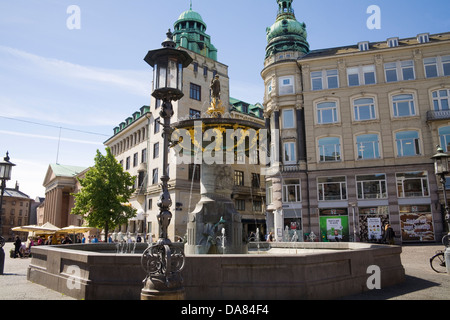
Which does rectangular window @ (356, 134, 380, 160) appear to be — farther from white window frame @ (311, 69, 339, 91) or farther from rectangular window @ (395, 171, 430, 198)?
white window frame @ (311, 69, 339, 91)

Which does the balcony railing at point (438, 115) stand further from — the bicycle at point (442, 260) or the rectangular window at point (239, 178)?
the rectangular window at point (239, 178)

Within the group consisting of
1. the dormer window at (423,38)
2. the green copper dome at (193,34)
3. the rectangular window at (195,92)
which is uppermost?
the green copper dome at (193,34)

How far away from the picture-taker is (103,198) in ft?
113

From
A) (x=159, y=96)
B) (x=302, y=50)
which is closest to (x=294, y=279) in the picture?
(x=159, y=96)

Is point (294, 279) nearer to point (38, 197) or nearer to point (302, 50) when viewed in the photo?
point (302, 50)

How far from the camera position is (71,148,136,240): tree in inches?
1346

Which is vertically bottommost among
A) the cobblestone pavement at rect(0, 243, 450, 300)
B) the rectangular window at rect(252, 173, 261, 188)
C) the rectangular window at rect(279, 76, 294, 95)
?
the cobblestone pavement at rect(0, 243, 450, 300)

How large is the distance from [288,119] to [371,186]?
10.6 m

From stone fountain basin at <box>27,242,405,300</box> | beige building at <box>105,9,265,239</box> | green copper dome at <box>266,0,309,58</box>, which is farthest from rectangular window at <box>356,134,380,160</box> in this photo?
stone fountain basin at <box>27,242,405,300</box>

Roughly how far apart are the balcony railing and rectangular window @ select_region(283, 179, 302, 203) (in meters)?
13.5

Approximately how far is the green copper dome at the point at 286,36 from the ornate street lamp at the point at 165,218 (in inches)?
1363

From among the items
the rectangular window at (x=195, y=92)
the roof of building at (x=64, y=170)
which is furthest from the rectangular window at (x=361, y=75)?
the roof of building at (x=64, y=170)

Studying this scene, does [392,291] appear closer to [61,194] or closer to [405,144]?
[405,144]

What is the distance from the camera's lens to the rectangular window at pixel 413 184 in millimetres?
30578
